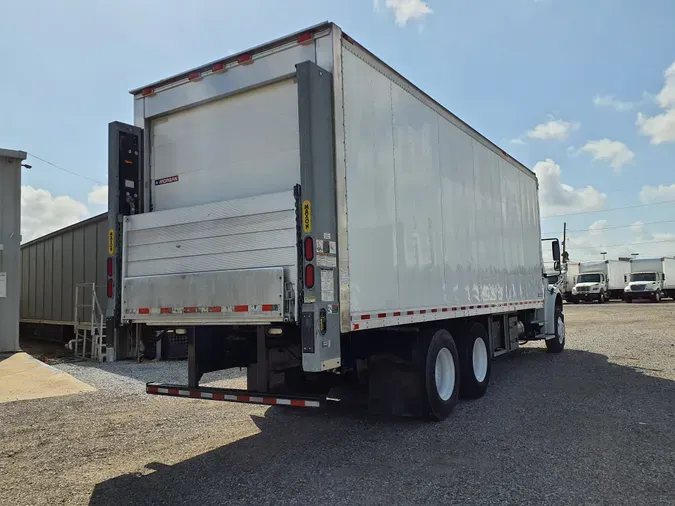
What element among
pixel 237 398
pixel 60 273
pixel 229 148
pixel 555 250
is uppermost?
pixel 229 148

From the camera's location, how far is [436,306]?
6.75m

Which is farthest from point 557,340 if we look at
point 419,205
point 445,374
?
point 419,205

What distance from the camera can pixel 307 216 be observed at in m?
4.71

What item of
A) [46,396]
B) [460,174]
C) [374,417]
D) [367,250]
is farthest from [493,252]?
[46,396]

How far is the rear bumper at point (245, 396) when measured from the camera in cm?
478

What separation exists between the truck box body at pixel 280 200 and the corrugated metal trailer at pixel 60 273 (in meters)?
9.36

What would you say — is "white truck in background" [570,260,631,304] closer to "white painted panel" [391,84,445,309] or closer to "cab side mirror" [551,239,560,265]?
"cab side mirror" [551,239,560,265]

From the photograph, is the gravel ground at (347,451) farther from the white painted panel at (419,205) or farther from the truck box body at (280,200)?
the white painted panel at (419,205)

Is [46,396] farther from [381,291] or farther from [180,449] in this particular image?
[381,291]

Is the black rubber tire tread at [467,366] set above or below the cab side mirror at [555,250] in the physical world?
below

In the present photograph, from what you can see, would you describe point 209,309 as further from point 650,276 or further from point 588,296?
point 650,276

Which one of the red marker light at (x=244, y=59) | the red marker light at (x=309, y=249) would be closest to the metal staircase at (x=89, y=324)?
the red marker light at (x=244, y=59)

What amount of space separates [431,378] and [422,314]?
2.42 ft

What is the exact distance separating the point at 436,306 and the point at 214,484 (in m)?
3.35
